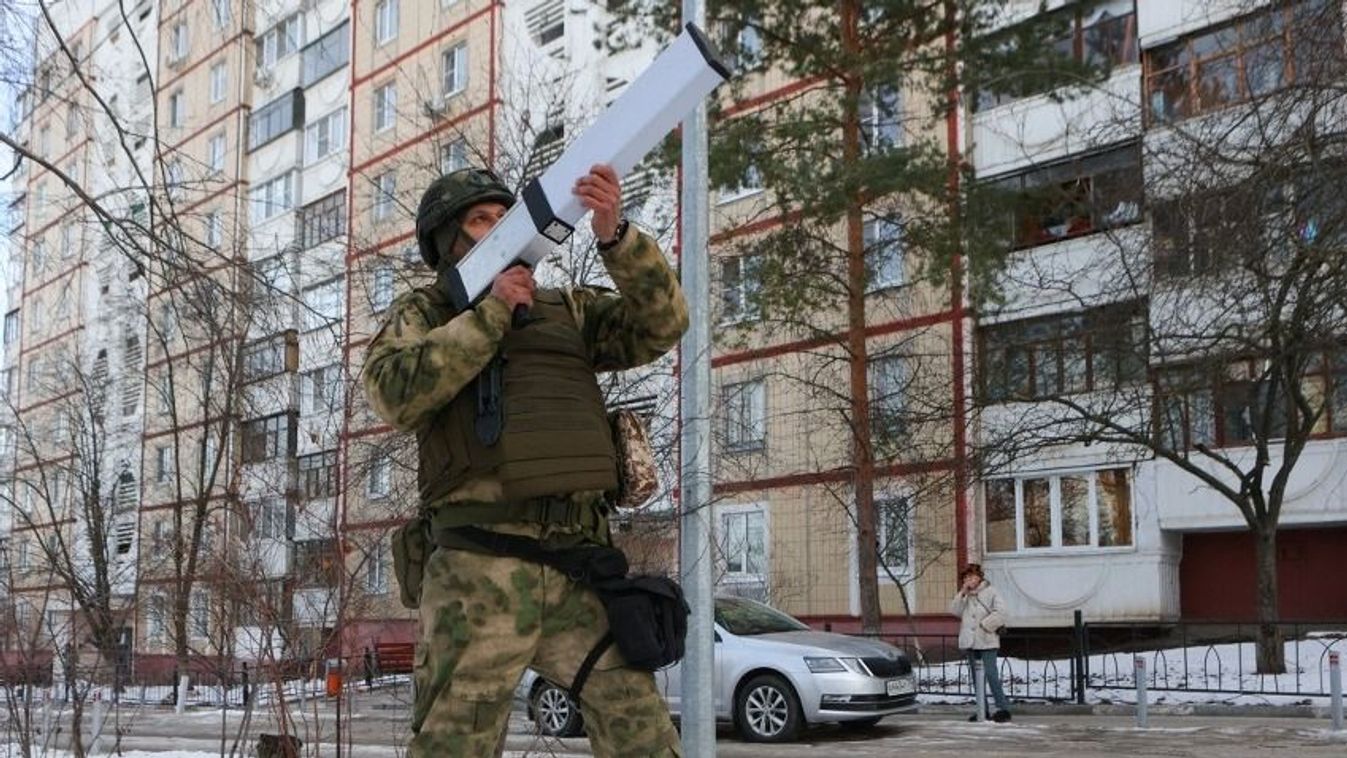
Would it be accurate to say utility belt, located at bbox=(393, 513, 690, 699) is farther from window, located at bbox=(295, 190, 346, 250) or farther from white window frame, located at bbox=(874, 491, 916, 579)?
white window frame, located at bbox=(874, 491, 916, 579)

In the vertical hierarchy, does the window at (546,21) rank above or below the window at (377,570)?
above

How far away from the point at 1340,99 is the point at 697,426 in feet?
18.4

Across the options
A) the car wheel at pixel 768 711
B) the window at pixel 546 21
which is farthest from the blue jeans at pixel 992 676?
the window at pixel 546 21

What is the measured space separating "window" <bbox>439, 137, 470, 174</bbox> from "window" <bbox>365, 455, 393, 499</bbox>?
4.95m

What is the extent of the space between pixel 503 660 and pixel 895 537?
23.8 metres

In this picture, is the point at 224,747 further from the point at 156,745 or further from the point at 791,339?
the point at 791,339

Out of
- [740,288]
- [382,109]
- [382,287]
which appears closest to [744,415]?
[740,288]

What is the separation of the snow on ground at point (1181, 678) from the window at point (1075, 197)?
17.4ft

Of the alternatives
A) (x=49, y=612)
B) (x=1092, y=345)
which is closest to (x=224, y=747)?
(x=49, y=612)

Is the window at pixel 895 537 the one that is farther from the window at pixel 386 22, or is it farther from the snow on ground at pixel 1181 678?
the window at pixel 386 22

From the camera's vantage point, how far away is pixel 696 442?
6.83 metres

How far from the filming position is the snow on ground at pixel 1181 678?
1703cm

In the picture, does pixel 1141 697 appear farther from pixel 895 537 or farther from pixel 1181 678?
pixel 895 537

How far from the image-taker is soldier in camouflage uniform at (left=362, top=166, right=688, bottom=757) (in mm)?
3105
